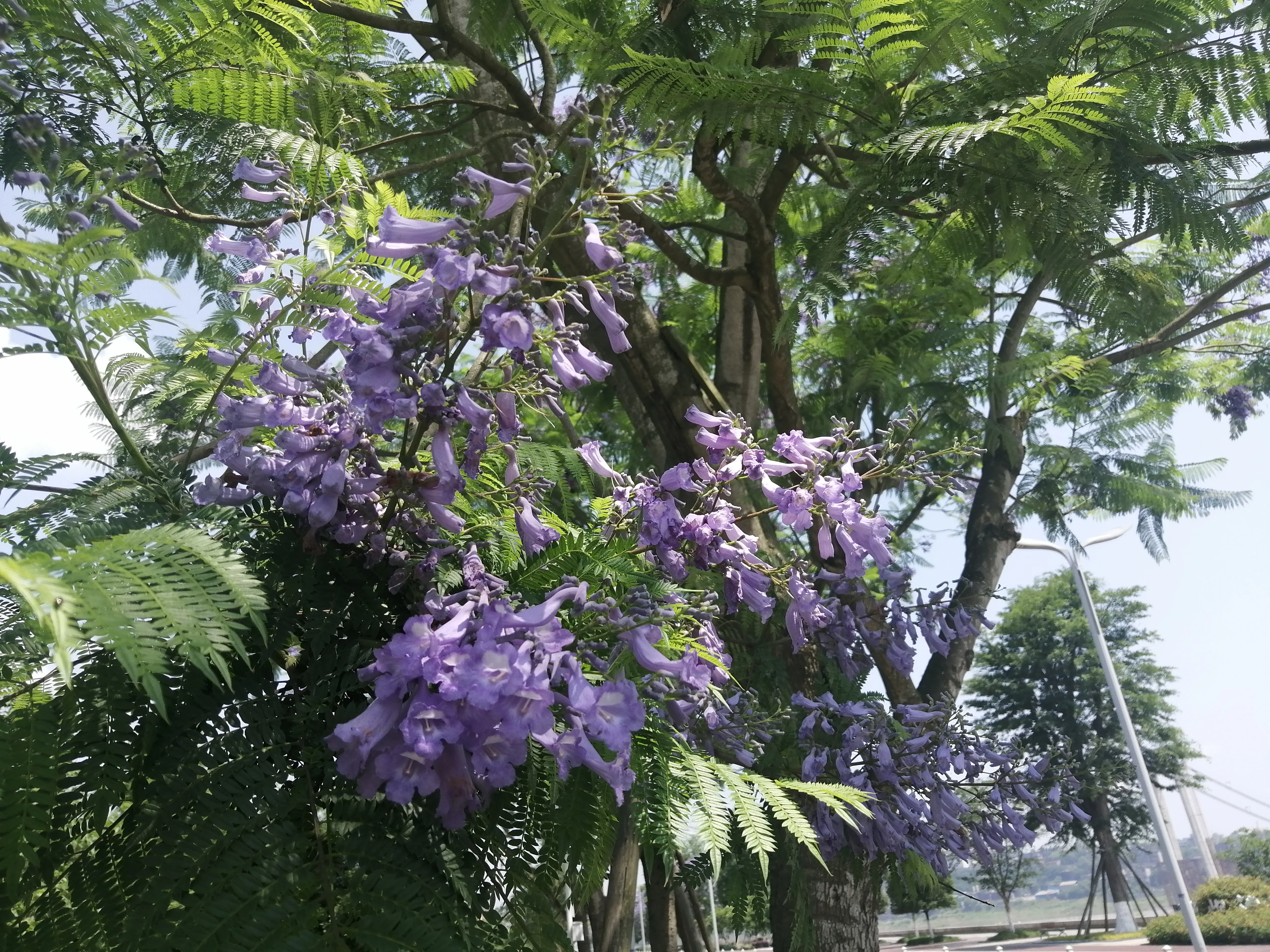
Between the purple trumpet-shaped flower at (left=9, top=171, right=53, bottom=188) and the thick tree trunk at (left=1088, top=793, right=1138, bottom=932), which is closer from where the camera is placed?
the purple trumpet-shaped flower at (left=9, top=171, right=53, bottom=188)

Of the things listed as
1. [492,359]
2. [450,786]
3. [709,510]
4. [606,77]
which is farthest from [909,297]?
[450,786]

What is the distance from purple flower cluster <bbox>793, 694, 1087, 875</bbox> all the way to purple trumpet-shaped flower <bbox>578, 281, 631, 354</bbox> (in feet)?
7.83

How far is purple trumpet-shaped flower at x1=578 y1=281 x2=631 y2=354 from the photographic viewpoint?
1.65m

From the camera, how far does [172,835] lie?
1217 mm

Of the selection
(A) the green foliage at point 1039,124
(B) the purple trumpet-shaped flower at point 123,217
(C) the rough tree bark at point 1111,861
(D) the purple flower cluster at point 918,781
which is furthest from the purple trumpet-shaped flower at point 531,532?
(C) the rough tree bark at point 1111,861

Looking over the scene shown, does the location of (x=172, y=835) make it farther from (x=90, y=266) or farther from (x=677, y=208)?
(x=677, y=208)

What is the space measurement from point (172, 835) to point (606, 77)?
10.3 feet

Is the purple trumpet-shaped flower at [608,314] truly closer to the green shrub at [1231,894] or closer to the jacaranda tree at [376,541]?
the jacaranda tree at [376,541]

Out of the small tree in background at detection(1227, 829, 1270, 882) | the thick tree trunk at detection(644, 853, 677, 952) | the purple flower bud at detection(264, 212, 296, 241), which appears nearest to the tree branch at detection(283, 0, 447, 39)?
Answer: the purple flower bud at detection(264, 212, 296, 241)

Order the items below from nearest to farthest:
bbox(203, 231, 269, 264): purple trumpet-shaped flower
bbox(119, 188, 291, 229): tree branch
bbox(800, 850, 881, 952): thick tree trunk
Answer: bbox(203, 231, 269, 264): purple trumpet-shaped flower
bbox(119, 188, 291, 229): tree branch
bbox(800, 850, 881, 952): thick tree trunk

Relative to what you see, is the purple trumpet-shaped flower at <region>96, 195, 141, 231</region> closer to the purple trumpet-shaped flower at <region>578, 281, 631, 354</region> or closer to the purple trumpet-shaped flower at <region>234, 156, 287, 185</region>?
the purple trumpet-shaped flower at <region>234, 156, 287, 185</region>

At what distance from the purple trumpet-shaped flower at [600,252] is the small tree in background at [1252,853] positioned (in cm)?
3675

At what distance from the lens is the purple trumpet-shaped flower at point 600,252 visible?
1587mm

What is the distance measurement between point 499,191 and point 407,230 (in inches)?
6.4
